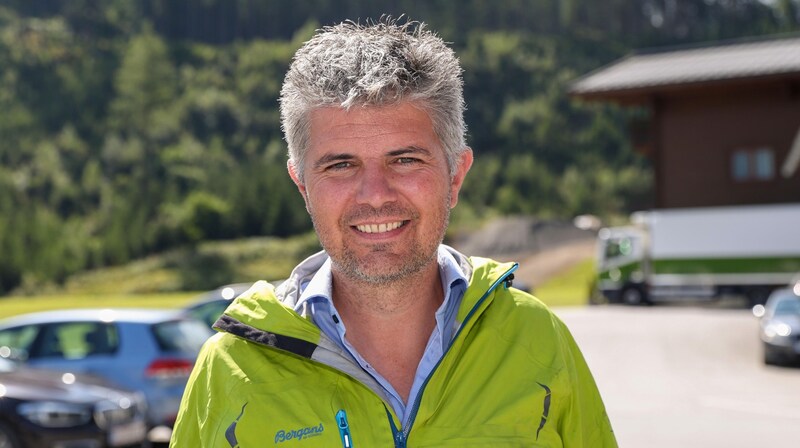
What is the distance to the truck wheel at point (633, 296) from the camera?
138ft

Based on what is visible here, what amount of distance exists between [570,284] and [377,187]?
2320 inches

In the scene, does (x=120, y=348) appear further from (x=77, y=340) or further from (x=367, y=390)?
(x=367, y=390)

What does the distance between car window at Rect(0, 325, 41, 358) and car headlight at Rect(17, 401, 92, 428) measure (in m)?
2.71

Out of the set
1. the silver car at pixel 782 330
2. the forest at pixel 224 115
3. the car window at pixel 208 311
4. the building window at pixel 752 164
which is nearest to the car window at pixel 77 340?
the car window at pixel 208 311

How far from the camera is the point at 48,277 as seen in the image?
89562 mm

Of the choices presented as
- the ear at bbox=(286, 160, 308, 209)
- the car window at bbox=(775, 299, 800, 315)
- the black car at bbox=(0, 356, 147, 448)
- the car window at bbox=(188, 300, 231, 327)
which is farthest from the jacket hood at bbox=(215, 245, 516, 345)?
the car window at bbox=(775, 299, 800, 315)

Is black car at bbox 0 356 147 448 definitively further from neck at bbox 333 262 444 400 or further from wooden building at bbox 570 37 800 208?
wooden building at bbox 570 37 800 208

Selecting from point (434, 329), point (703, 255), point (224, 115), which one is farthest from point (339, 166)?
point (224, 115)

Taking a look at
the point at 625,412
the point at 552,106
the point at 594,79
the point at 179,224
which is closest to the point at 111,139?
the point at 179,224

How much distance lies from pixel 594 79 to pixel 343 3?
137 meters

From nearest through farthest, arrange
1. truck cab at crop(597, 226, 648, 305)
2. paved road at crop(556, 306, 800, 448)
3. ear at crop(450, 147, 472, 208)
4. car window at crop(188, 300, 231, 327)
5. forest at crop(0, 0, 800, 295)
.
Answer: ear at crop(450, 147, 472, 208), paved road at crop(556, 306, 800, 448), car window at crop(188, 300, 231, 327), truck cab at crop(597, 226, 648, 305), forest at crop(0, 0, 800, 295)

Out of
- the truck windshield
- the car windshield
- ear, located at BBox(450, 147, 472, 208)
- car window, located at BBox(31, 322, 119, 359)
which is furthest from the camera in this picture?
Answer: the truck windshield

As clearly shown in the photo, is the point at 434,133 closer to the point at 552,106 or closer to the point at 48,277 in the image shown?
the point at 48,277

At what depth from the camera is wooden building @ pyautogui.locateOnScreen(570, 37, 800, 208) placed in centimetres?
4366
